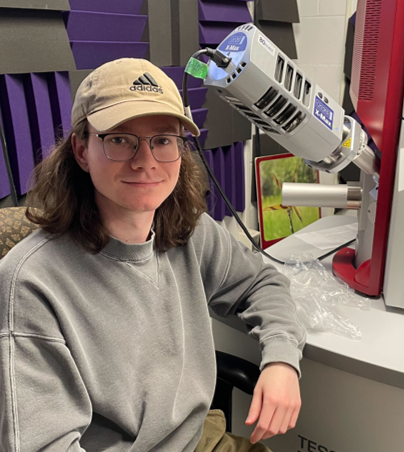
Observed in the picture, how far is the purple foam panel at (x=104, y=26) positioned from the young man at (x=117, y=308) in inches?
19.6

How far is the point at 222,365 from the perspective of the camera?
1.05m

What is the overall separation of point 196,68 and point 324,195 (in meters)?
0.49

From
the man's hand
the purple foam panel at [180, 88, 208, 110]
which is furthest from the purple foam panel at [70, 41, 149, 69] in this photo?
the man's hand

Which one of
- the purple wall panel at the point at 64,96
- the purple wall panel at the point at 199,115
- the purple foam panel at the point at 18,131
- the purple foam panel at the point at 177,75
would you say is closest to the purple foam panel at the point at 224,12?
the purple foam panel at the point at 177,75

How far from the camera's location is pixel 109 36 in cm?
133

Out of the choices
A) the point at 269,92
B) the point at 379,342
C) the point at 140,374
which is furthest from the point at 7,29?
the point at 379,342

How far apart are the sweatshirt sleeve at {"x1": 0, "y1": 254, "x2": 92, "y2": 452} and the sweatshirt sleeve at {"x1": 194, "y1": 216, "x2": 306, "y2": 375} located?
0.41 meters

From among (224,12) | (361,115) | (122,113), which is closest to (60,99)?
(122,113)

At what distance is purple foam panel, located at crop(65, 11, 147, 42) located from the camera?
1213 mm

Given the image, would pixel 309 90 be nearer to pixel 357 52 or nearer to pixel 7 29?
pixel 357 52

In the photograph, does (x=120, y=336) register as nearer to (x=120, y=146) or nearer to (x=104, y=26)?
(x=120, y=146)

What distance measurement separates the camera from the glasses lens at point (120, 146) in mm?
782

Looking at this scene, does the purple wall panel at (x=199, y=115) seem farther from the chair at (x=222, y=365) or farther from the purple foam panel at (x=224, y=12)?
the chair at (x=222, y=365)

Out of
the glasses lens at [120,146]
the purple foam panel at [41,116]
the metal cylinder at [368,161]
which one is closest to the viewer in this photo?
the glasses lens at [120,146]
